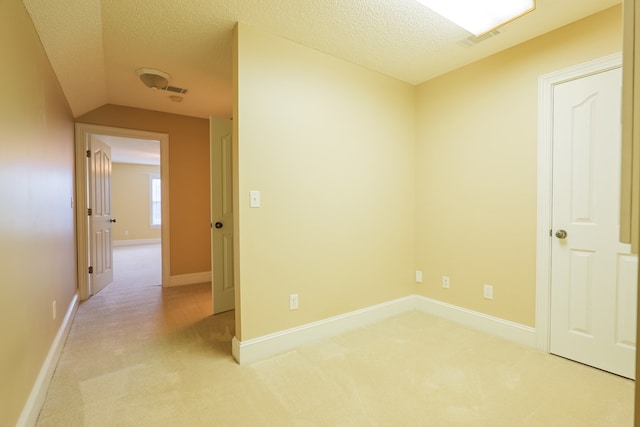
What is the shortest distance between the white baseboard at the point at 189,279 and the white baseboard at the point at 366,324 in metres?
2.50

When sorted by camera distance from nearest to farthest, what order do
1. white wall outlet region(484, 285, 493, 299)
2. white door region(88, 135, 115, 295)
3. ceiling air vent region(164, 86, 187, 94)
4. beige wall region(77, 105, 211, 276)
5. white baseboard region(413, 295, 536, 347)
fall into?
white baseboard region(413, 295, 536, 347)
white wall outlet region(484, 285, 493, 299)
ceiling air vent region(164, 86, 187, 94)
white door region(88, 135, 115, 295)
beige wall region(77, 105, 211, 276)

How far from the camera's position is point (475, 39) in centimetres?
240

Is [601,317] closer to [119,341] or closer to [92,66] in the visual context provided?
[119,341]

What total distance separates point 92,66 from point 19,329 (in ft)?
7.42

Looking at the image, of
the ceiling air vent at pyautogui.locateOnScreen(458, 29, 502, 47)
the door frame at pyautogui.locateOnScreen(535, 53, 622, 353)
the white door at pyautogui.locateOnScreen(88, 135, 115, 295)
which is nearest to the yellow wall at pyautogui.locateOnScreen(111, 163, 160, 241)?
the white door at pyautogui.locateOnScreen(88, 135, 115, 295)

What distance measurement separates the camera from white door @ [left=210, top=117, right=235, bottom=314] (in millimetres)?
3154

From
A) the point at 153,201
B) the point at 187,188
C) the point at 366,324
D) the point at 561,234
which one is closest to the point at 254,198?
the point at 366,324

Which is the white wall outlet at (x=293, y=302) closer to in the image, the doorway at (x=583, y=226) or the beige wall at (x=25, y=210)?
the beige wall at (x=25, y=210)

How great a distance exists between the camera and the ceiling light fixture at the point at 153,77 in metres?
2.89

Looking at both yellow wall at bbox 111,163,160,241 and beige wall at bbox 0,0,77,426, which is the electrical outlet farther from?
yellow wall at bbox 111,163,160,241

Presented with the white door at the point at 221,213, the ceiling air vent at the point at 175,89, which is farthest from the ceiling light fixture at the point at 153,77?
the white door at the point at 221,213

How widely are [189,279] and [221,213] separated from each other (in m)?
1.81

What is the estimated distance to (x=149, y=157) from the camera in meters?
7.74

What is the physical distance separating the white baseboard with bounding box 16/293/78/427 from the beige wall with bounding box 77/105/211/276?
5.91ft
